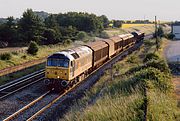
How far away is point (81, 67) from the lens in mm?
25031

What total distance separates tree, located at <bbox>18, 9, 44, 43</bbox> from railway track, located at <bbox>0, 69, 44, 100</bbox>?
27.4m

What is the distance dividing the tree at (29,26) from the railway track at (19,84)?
90.0 feet

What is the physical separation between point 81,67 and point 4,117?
32.2ft

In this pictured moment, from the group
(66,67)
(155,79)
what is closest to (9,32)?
(66,67)

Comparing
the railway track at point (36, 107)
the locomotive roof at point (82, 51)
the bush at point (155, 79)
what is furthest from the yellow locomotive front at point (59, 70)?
the bush at point (155, 79)

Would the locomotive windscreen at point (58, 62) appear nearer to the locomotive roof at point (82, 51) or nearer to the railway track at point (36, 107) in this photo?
the railway track at point (36, 107)

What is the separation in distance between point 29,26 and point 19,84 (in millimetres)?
Result: 32960

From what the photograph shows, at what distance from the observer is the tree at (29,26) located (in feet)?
182

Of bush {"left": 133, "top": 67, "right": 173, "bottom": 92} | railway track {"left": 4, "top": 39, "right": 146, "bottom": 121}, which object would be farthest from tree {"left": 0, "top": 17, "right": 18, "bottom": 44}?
bush {"left": 133, "top": 67, "right": 173, "bottom": 92}

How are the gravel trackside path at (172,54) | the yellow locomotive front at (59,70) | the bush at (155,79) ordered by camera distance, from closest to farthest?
the bush at (155,79), the yellow locomotive front at (59,70), the gravel trackside path at (172,54)

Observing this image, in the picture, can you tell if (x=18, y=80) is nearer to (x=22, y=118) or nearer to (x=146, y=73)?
(x=22, y=118)

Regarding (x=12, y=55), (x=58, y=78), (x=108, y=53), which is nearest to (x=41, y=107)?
(x=58, y=78)

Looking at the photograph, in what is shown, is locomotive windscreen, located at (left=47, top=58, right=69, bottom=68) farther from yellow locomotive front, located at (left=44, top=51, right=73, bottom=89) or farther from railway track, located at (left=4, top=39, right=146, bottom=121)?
railway track, located at (left=4, top=39, right=146, bottom=121)

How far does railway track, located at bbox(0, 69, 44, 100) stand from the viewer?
21489 mm
